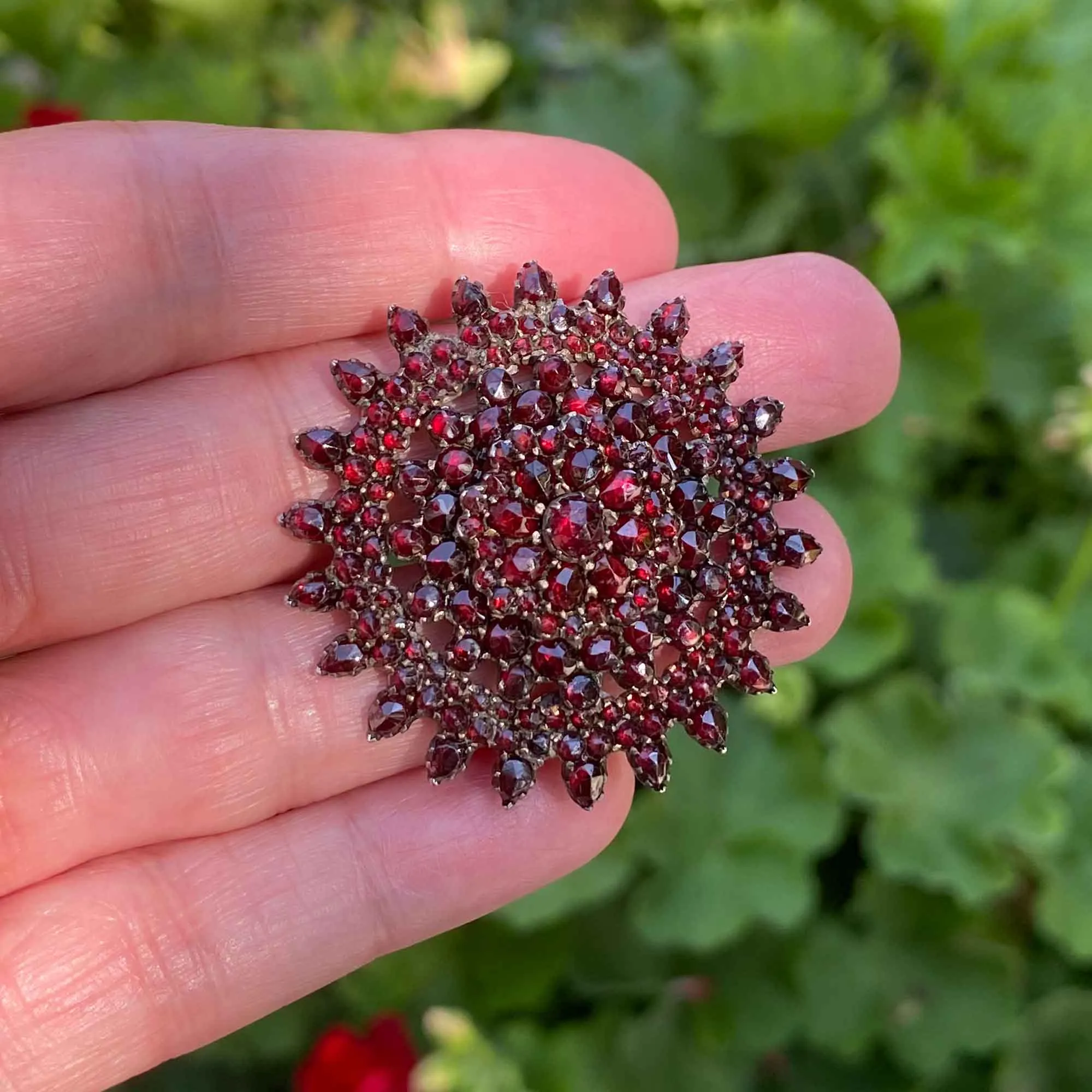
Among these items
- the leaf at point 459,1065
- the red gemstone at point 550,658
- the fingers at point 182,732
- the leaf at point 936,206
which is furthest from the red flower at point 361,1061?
the leaf at point 936,206

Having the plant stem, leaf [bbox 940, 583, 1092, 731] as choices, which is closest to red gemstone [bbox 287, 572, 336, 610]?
leaf [bbox 940, 583, 1092, 731]

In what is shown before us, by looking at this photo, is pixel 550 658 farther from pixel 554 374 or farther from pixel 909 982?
pixel 909 982

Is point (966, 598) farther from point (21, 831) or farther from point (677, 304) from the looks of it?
point (21, 831)

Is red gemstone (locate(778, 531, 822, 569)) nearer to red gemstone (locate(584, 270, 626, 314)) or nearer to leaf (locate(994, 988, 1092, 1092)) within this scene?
red gemstone (locate(584, 270, 626, 314))

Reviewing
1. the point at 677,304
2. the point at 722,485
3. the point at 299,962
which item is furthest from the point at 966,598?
the point at 299,962

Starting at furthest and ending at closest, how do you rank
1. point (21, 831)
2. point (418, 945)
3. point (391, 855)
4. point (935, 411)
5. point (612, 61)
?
point (612, 61)
point (935, 411)
point (418, 945)
point (391, 855)
point (21, 831)

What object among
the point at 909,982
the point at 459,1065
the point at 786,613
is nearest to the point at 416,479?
the point at 786,613
